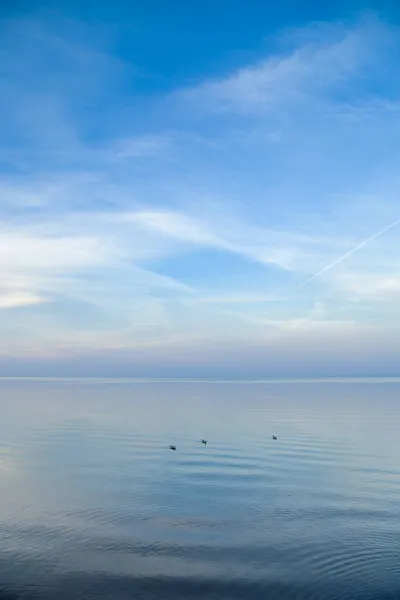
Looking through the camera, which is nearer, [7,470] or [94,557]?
[94,557]

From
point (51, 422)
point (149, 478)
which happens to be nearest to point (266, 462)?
point (149, 478)

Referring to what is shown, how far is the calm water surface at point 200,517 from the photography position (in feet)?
87.5

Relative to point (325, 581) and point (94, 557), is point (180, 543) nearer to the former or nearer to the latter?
point (94, 557)

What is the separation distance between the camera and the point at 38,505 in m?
40.2

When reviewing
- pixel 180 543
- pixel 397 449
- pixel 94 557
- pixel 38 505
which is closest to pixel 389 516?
pixel 180 543

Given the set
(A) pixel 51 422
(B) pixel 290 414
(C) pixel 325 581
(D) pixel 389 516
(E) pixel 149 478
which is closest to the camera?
(C) pixel 325 581

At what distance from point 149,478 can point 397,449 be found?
110 feet

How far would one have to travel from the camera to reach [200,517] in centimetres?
3725

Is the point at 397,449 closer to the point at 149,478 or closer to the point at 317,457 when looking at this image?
the point at 317,457

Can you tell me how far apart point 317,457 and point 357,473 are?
895cm

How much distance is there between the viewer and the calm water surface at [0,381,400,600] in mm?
26672

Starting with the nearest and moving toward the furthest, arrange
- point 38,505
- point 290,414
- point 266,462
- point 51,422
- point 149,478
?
point 38,505
point 149,478
point 266,462
point 51,422
point 290,414

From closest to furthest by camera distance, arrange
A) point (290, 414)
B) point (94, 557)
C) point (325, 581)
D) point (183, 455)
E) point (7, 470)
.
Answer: point (325, 581), point (94, 557), point (7, 470), point (183, 455), point (290, 414)

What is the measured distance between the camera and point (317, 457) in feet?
197
